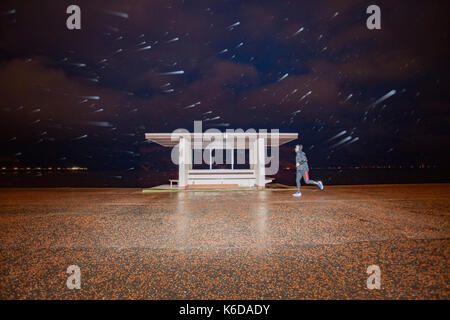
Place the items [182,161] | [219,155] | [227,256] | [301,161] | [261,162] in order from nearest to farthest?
[227,256] < [301,161] < [182,161] < [261,162] < [219,155]

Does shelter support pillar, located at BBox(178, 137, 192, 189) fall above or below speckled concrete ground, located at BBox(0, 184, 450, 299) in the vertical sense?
above

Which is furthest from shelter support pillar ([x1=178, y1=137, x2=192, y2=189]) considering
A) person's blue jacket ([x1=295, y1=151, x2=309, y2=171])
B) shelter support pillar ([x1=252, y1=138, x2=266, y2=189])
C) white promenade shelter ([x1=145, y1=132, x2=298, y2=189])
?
person's blue jacket ([x1=295, y1=151, x2=309, y2=171])

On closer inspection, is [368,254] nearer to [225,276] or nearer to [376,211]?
[225,276]

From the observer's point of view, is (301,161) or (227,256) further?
(301,161)

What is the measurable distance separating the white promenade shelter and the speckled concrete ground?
260 inches

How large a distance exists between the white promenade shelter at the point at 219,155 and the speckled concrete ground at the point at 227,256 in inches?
260

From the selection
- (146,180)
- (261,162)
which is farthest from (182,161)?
(146,180)

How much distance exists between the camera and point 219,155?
1684 centimetres

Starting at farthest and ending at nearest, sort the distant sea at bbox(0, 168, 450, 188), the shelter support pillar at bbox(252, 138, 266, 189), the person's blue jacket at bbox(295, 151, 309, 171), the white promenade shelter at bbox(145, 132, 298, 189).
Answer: the distant sea at bbox(0, 168, 450, 188), the shelter support pillar at bbox(252, 138, 266, 189), the white promenade shelter at bbox(145, 132, 298, 189), the person's blue jacket at bbox(295, 151, 309, 171)

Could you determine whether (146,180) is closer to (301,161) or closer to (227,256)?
(301,161)

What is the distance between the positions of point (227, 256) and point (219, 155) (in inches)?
549

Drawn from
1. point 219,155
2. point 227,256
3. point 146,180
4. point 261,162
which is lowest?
point 146,180

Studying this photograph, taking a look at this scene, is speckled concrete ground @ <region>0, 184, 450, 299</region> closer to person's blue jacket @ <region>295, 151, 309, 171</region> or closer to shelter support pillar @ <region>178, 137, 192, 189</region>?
person's blue jacket @ <region>295, 151, 309, 171</region>

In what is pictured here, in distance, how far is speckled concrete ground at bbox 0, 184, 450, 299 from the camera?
221 cm
